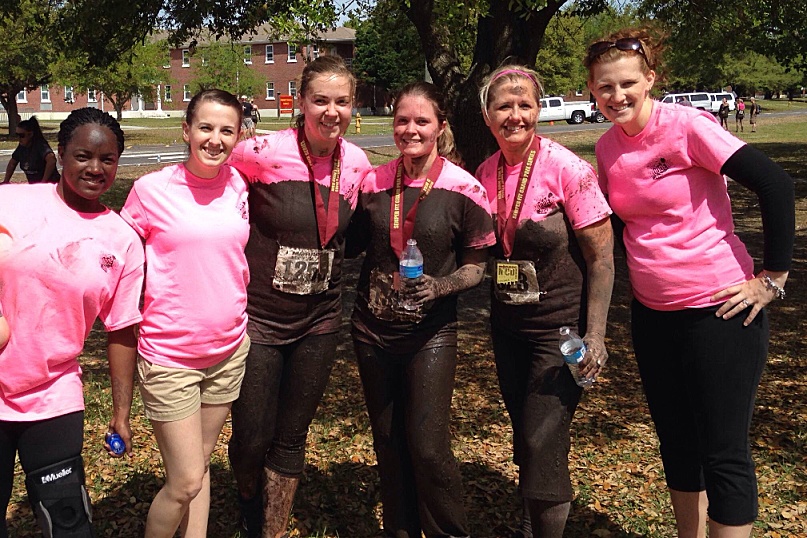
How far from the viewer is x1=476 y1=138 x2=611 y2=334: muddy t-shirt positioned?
327 cm

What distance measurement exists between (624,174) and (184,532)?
2.35 metres

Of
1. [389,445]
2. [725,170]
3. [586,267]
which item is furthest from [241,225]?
[725,170]

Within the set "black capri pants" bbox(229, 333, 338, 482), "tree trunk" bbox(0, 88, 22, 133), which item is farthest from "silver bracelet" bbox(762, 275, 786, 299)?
"tree trunk" bbox(0, 88, 22, 133)

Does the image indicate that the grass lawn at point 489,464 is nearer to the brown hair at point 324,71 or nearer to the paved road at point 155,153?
the brown hair at point 324,71

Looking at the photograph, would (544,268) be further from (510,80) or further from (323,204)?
(323,204)

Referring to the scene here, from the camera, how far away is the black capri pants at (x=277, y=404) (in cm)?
350

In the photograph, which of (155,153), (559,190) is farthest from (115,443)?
(155,153)

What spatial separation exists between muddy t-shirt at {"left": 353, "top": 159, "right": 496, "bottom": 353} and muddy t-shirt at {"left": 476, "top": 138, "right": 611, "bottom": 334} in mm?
133

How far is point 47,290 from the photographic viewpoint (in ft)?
8.94

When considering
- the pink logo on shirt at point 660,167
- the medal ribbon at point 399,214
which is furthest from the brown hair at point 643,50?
the medal ribbon at point 399,214

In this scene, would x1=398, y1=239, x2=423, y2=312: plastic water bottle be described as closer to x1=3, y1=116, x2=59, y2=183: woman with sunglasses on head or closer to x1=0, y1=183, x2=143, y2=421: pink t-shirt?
x1=0, y1=183, x2=143, y2=421: pink t-shirt

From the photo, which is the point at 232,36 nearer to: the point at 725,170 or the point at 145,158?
the point at 725,170

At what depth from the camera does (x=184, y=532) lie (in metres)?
3.50

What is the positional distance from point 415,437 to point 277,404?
Result: 638mm
